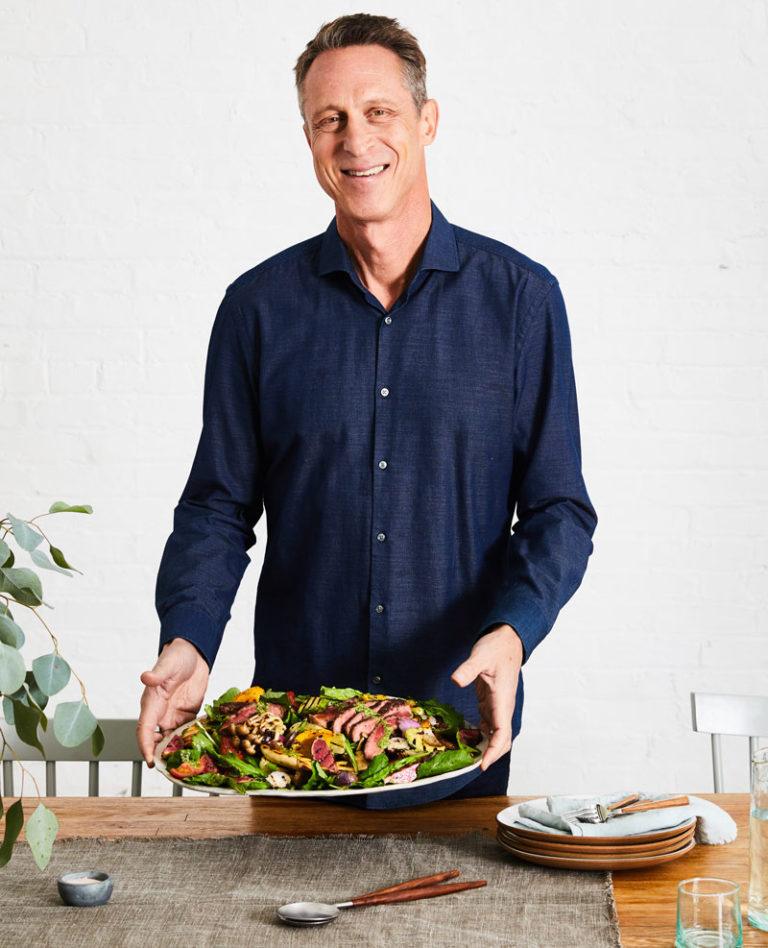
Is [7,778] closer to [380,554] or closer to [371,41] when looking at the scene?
[380,554]

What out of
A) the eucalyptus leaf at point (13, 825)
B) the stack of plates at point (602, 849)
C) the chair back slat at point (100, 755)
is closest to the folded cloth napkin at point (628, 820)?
the stack of plates at point (602, 849)

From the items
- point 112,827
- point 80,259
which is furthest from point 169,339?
point 112,827

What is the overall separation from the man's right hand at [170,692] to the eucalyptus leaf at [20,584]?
48 centimetres

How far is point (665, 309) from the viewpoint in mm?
3275

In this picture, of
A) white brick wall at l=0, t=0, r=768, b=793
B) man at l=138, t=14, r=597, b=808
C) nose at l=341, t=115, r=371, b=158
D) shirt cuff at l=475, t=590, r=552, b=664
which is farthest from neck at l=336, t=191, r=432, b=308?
white brick wall at l=0, t=0, r=768, b=793

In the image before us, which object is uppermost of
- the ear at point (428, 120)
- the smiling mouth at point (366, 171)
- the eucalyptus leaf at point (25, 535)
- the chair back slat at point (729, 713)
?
the ear at point (428, 120)

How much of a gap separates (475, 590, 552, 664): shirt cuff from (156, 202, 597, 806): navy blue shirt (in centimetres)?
17

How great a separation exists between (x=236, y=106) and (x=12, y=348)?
2.82ft

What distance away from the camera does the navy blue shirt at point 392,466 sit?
1.97 meters

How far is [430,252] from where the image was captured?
2.02 meters

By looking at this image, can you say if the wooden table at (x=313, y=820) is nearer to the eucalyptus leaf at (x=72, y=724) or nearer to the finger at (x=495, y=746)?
the finger at (x=495, y=746)

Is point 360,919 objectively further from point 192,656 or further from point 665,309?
point 665,309

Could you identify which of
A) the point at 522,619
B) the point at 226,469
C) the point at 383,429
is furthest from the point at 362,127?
the point at 522,619

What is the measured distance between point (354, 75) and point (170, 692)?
96cm
